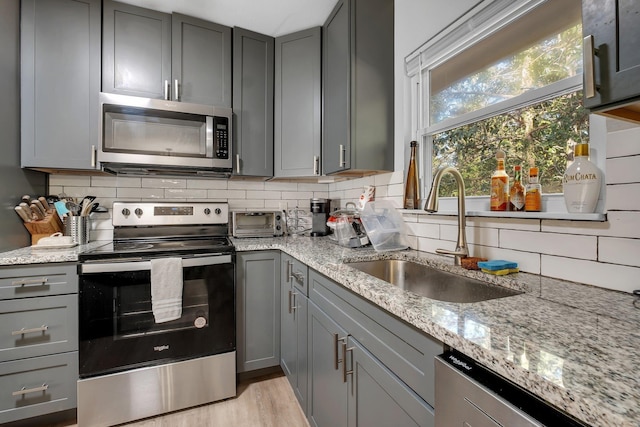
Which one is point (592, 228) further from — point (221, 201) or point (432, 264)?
point (221, 201)

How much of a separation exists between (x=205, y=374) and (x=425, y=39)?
7.65 feet

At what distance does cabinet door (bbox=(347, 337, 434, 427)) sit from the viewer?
0.70 metres

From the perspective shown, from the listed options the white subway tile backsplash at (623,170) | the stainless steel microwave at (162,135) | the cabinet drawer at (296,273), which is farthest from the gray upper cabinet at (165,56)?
the white subway tile backsplash at (623,170)

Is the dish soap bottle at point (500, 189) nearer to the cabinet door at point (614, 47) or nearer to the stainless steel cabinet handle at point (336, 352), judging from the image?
the cabinet door at point (614, 47)

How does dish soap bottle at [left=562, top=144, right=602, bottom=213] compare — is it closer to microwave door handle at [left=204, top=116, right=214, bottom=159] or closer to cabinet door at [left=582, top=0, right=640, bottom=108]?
cabinet door at [left=582, top=0, right=640, bottom=108]

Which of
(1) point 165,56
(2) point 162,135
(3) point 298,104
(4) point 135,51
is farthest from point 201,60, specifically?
Result: (3) point 298,104

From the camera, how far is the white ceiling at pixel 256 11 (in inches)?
72.2

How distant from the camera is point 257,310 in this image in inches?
74.9

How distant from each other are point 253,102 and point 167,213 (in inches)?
40.5

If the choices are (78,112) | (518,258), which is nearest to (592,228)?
(518,258)

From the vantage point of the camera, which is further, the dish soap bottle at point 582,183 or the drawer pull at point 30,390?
the drawer pull at point 30,390

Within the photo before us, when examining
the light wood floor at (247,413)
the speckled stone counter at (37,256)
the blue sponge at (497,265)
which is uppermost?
the blue sponge at (497,265)

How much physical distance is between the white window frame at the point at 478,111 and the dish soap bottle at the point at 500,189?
0.14 feet

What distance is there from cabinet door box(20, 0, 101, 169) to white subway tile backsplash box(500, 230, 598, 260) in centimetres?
231
